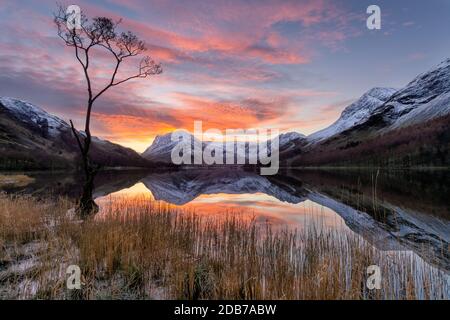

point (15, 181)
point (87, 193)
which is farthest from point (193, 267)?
point (15, 181)

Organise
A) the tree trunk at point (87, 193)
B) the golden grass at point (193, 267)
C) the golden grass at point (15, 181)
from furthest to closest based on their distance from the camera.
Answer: the golden grass at point (15, 181), the tree trunk at point (87, 193), the golden grass at point (193, 267)

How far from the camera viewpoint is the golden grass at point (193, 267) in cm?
612

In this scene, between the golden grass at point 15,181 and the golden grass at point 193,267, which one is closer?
the golden grass at point 193,267

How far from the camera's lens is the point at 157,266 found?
7.84 meters

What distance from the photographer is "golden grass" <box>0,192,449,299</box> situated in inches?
241

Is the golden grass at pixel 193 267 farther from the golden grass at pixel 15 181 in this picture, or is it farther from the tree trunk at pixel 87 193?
the golden grass at pixel 15 181

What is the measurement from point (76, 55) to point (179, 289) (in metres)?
16.9

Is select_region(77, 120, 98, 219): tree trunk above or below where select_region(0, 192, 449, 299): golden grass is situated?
above

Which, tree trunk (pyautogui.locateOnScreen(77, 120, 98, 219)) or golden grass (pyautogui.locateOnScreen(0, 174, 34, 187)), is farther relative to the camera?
golden grass (pyautogui.locateOnScreen(0, 174, 34, 187))

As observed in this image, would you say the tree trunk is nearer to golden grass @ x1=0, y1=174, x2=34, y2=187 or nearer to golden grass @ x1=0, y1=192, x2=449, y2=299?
golden grass @ x1=0, y1=192, x2=449, y2=299

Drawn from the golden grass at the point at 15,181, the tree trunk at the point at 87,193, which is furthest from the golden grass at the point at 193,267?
the golden grass at the point at 15,181

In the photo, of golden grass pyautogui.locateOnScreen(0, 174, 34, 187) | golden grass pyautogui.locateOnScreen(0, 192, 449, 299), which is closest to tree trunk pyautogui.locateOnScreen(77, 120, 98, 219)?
golden grass pyautogui.locateOnScreen(0, 192, 449, 299)

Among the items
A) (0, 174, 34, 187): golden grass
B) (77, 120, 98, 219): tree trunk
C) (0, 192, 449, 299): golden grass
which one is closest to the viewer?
(0, 192, 449, 299): golden grass
